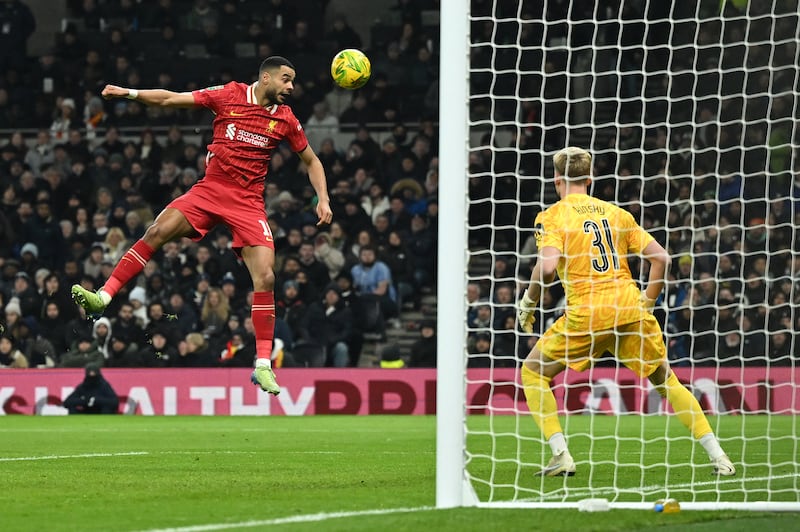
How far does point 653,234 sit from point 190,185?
25.2ft

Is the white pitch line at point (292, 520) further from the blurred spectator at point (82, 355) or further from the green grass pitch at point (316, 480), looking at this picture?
the blurred spectator at point (82, 355)

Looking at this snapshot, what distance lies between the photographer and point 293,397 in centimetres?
1725

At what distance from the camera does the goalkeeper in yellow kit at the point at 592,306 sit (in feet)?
24.5

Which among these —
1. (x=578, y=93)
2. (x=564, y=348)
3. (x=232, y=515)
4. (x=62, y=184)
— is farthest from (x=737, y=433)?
(x=62, y=184)

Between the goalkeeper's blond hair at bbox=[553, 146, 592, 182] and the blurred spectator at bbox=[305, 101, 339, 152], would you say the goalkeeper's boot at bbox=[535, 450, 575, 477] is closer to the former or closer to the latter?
the goalkeeper's blond hair at bbox=[553, 146, 592, 182]

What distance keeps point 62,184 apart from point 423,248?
6.31 m

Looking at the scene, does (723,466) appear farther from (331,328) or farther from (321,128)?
(321,128)

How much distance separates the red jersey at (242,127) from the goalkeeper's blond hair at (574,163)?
254 centimetres

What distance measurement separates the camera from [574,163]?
24.5 ft

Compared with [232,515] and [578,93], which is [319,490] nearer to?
[232,515]

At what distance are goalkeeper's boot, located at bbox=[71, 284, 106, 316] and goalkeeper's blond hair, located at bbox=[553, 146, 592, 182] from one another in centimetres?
344

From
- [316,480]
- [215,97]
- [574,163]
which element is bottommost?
[316,480]

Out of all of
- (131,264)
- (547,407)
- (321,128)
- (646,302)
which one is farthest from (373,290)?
(646,302)

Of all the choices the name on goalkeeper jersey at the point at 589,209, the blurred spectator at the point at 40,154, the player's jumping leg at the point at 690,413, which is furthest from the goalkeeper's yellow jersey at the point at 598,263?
the blurred spectator at the point at 40,154
